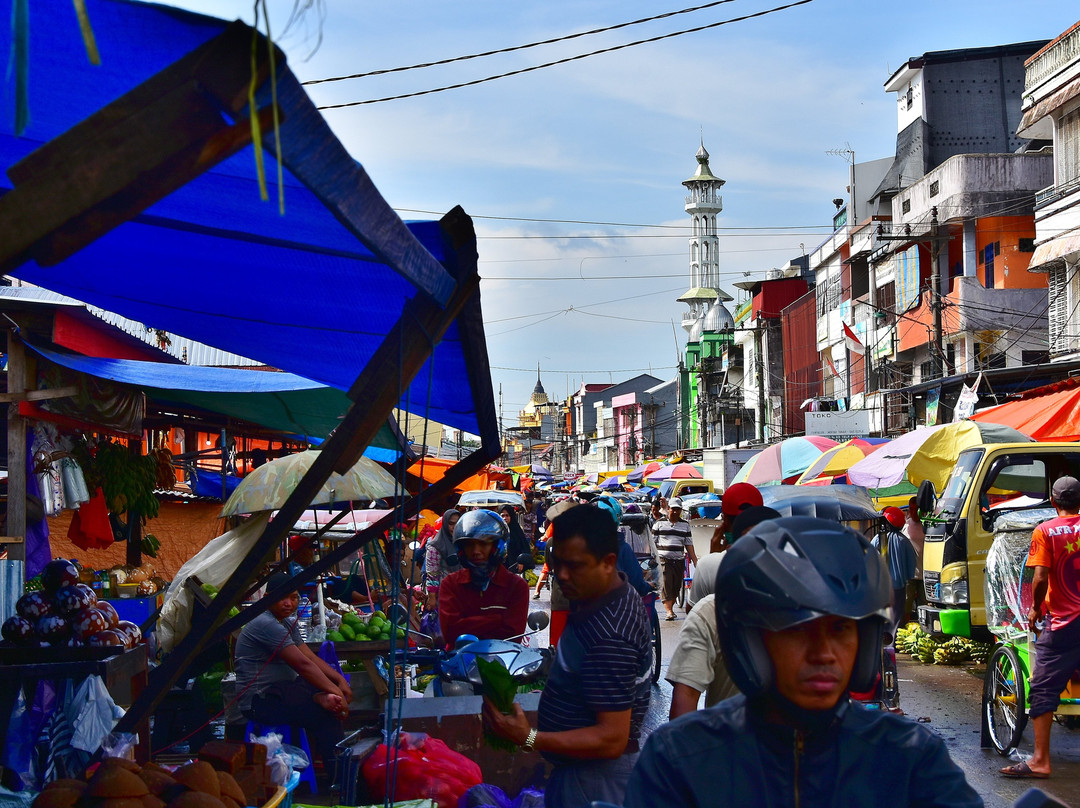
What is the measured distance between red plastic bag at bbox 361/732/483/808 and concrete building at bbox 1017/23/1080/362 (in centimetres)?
2143

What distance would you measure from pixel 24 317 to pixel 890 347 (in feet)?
114

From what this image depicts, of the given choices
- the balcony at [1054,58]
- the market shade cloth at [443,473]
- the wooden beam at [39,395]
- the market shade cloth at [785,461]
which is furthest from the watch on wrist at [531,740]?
the balcony at [1054,58]

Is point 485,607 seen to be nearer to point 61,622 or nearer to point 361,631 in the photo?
point 361,631

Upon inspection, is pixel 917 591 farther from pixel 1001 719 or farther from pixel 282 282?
pixel 282 282

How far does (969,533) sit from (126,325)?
925cm

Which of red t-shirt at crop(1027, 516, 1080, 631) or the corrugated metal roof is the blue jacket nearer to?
the corrugated metal roof

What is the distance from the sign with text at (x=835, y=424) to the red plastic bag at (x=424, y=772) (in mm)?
26688

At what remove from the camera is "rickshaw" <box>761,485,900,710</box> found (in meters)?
7.12

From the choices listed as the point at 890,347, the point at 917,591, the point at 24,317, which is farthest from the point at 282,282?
the point at 890,347

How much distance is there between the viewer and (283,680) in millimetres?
6473

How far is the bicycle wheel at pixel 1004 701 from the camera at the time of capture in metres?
7.88

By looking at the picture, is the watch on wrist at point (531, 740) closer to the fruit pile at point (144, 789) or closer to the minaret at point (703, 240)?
the fruit pile at point (144, 789)

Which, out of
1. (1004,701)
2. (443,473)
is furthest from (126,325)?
(1004,701)

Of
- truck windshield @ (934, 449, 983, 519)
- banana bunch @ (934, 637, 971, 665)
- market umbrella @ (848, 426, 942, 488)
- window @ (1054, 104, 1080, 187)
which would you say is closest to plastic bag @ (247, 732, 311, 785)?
truck windshield @ (934, 449, 983, 519)
